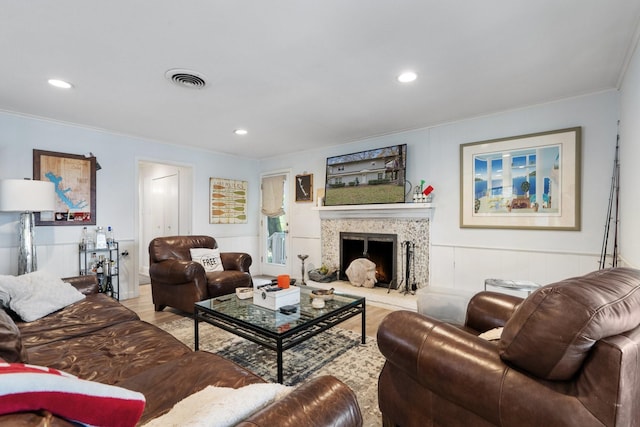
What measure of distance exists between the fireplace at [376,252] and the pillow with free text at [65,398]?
12.4 ft

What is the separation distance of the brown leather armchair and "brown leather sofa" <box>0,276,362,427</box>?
3.20ft

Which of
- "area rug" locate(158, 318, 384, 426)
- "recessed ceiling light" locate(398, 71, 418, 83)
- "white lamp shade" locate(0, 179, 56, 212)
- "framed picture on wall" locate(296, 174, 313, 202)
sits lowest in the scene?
"area rug" locate(158, 318, 384, 426)

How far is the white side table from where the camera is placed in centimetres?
294

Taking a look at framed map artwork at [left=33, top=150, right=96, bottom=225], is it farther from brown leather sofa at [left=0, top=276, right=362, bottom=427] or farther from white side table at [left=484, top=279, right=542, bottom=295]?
white side table at [left=484, top=279, right=542, bottom=295]

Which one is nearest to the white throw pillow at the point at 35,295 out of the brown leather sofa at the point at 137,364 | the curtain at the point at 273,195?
the brown leather sofa at the point at 137,364

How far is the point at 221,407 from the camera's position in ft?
2.58

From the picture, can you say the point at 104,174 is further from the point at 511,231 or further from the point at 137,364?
the point at 511,231

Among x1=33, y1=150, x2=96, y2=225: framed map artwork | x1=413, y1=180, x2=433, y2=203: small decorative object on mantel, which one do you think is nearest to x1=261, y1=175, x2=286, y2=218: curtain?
x1=413, y1=180, x2=433, y2=203: small decorative object on mantel

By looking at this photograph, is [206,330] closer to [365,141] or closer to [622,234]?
[365,141]

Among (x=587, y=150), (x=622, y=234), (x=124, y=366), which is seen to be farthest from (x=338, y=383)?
(x=587, y=150)

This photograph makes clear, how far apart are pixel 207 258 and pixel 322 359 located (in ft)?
7.07

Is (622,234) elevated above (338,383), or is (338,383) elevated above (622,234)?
A: (622,234)

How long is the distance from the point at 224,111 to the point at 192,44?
4.18 feet

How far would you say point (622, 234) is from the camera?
2.56m
